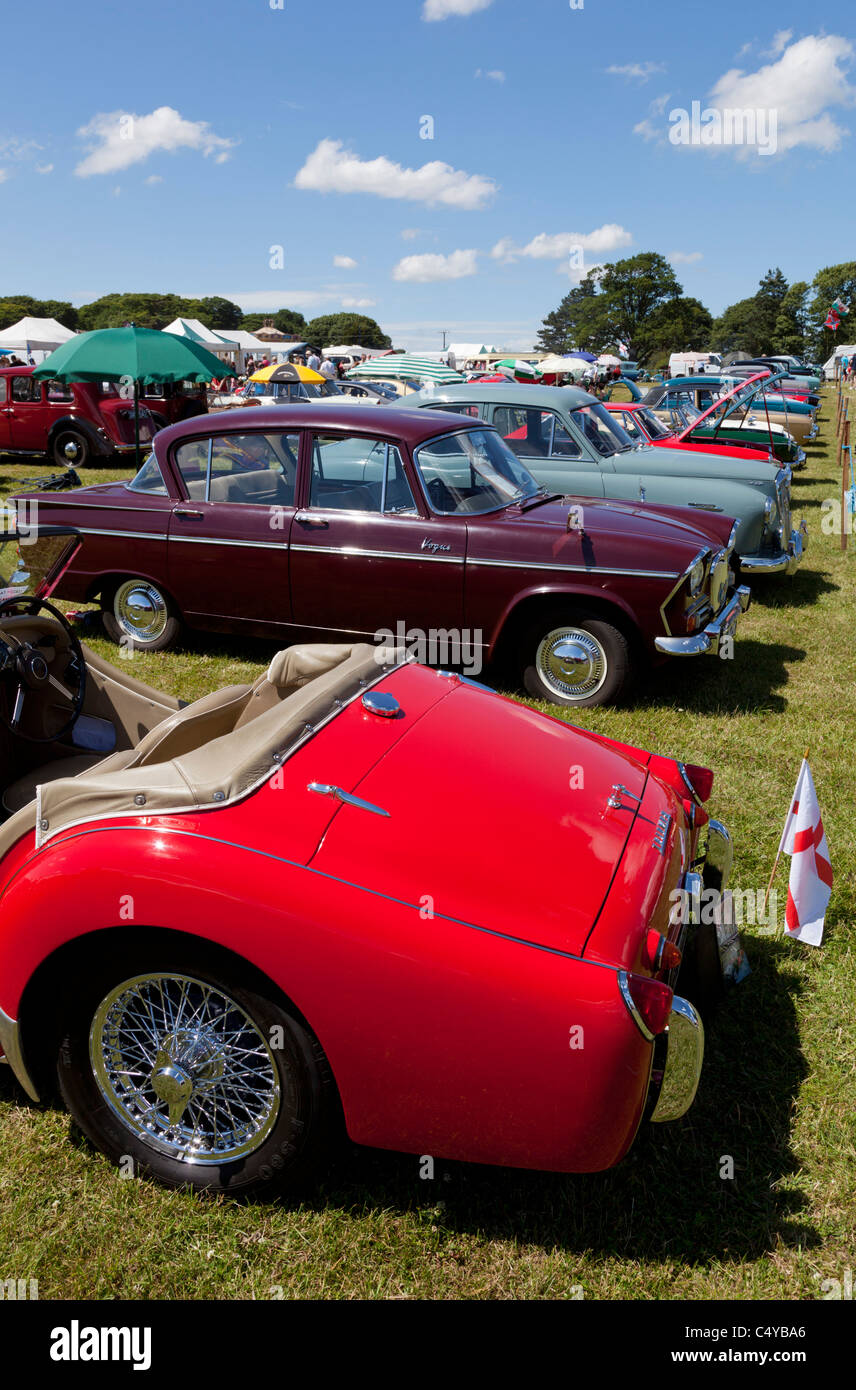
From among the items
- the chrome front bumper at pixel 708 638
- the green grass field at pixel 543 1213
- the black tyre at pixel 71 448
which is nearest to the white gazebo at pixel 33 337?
the black tyre at pixel 71 448

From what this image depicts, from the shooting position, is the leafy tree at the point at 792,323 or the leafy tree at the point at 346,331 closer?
the leafy tree at the point at 792,323

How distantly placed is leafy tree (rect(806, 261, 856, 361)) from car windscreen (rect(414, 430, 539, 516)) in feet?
348

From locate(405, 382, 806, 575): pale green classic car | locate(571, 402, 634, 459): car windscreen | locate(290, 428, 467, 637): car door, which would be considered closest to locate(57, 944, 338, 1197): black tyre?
locate(290, 428, 467, 637): car door

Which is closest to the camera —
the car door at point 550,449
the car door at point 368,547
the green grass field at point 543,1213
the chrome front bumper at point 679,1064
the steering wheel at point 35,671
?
the chrome front bumper at point 679,1064

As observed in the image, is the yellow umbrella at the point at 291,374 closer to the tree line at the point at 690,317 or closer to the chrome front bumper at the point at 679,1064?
the chrome front bumper at the point at 679,1064

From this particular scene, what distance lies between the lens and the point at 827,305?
110375 millimetres

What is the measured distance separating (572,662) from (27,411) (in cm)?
1442

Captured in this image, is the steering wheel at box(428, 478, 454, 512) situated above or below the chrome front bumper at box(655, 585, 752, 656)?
above

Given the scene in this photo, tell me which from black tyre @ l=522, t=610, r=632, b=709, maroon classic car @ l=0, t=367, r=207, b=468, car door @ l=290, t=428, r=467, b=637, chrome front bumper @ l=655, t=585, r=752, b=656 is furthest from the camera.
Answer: maroon classic car @ l=0, t=367, r=207, b=468

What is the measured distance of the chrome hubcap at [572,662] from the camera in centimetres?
593

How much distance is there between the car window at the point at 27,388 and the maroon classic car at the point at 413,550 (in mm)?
11818

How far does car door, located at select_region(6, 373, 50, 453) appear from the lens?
668 inches

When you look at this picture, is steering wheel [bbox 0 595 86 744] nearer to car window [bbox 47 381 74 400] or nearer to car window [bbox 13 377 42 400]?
car window [bbox 47 381 74 400]

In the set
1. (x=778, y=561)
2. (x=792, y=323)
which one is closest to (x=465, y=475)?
(x=778, y=561)
